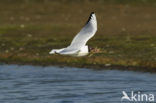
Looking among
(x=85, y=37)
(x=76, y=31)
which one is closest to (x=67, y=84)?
(x=85, y=37)

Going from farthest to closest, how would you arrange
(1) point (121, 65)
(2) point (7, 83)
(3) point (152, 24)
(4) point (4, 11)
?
(4) point (4, 11) < (3) point (152, 24) < (1) point (121, 65) < (2) point (7, 83)

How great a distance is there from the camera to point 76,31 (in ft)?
156

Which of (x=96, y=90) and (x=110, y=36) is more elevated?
(x=110, y=36)

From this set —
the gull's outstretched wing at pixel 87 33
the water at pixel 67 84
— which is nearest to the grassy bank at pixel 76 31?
the water at pixel 67 84

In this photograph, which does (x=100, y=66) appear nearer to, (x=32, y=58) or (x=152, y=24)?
(x=32, y=58)

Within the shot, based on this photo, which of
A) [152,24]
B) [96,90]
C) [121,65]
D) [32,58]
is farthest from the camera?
[152,24]

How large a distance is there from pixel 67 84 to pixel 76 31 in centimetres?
1805

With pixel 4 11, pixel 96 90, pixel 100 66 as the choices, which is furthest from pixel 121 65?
pixel 4 11

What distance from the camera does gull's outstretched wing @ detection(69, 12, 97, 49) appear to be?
25672mm

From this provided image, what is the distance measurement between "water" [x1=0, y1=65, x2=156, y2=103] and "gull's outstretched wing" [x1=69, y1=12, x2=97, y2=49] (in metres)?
2.24

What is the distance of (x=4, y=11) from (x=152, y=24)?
59.0 feet

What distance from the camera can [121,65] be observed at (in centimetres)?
3388

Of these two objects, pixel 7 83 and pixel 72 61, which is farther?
pixel 72 61

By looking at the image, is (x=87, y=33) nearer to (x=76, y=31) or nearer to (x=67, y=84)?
(x=67, y=84)
